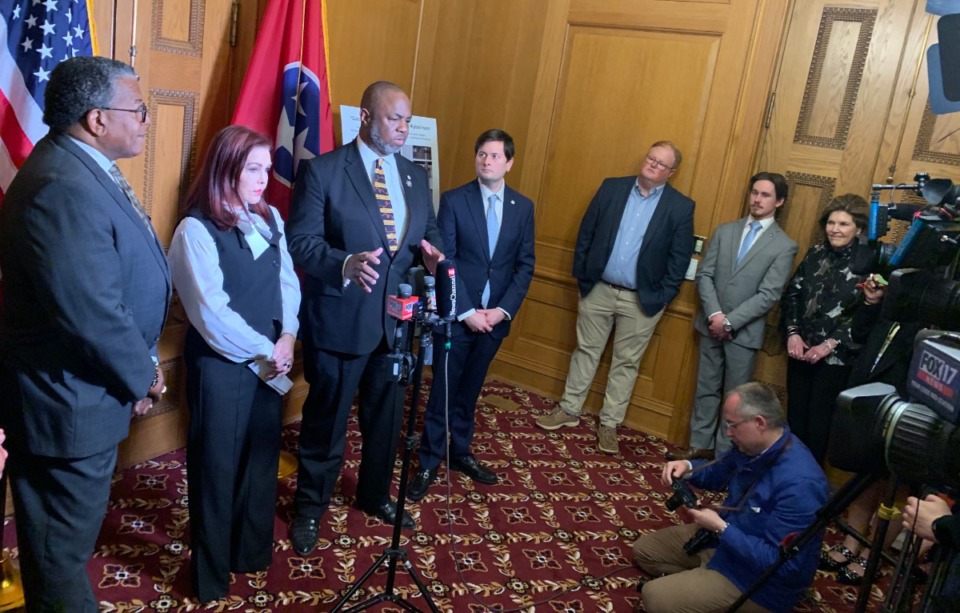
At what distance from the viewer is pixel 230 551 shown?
2334mm

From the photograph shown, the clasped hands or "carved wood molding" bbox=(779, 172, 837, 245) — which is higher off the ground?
"carved wood molding" bbox=(779, 172, 837, 245)

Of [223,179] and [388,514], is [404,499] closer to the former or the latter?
[388,514]

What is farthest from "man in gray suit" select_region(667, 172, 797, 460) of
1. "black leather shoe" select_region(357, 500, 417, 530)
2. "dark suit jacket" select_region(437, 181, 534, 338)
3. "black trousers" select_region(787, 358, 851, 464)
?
Answer: "black leather shoe" select_region(357, 500, 417, 530)

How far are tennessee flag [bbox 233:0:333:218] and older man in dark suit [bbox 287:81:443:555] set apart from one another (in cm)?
46

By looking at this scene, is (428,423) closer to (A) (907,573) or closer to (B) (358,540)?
(B) (358,540)

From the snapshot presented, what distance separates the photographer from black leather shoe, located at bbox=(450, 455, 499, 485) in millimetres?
3242

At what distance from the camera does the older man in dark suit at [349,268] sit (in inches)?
95.3

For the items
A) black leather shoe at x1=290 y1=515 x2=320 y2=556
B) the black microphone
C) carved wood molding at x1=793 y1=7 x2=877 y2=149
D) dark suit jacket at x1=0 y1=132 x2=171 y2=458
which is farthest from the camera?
carved wood molding at x1=793 y1=7 x2=877 y2=149

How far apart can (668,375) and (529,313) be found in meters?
0.93

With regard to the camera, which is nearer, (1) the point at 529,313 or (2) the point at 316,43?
(2) the point at 316,43

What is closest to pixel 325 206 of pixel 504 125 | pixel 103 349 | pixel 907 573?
pixel 103 349

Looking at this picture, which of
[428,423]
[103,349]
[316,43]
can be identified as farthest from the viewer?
[428,423]

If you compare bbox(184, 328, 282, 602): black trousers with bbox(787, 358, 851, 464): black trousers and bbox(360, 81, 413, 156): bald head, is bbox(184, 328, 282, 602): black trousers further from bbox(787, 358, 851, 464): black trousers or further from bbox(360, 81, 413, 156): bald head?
bbox(787, 358, 851, 464): black trousers

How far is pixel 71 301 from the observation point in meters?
1.58
